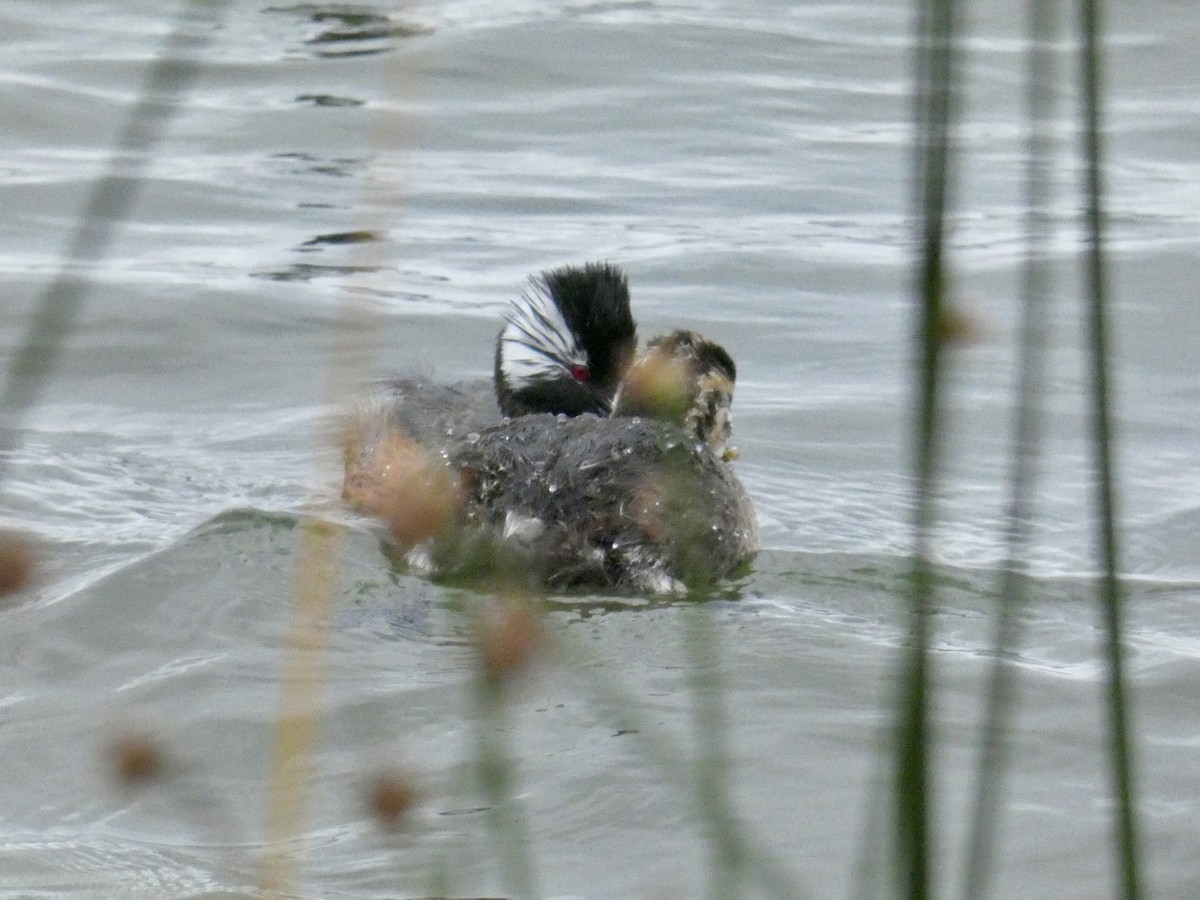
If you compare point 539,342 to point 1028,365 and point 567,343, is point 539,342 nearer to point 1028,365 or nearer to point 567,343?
point 567,343

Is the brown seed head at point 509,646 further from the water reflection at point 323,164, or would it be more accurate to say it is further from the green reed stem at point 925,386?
the water reflection at point 323,164

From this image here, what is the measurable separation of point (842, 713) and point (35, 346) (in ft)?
11.3

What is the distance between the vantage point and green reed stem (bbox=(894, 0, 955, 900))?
1.87 m

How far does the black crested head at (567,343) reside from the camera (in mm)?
7738

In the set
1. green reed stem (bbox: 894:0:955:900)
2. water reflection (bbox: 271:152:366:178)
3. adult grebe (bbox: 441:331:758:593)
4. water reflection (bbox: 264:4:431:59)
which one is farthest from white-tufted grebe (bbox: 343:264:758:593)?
water reflection (bbox: 264:4:431:59)

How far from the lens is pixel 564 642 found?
5695 mm

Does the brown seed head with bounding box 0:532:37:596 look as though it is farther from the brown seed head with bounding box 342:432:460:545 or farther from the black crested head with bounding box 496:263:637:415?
the black crested head with bounding box 496:263:637:415

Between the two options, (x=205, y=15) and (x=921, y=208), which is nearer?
(x=921, y=208)

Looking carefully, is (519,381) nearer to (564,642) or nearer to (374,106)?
(564,642)

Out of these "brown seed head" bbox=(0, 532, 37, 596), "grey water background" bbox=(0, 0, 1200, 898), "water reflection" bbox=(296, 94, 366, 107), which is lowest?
"grey water background" bbox=(0, 0, 1200, 898)

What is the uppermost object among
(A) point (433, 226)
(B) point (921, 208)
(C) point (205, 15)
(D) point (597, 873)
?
(C) point (205, 15)

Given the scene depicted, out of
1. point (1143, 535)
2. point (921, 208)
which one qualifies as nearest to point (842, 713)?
point (1143, 535)

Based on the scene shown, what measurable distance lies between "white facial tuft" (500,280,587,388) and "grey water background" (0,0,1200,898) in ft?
2.75

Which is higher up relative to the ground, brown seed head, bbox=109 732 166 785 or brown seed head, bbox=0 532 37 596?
brown seed head, bbox=0 532 37 596
